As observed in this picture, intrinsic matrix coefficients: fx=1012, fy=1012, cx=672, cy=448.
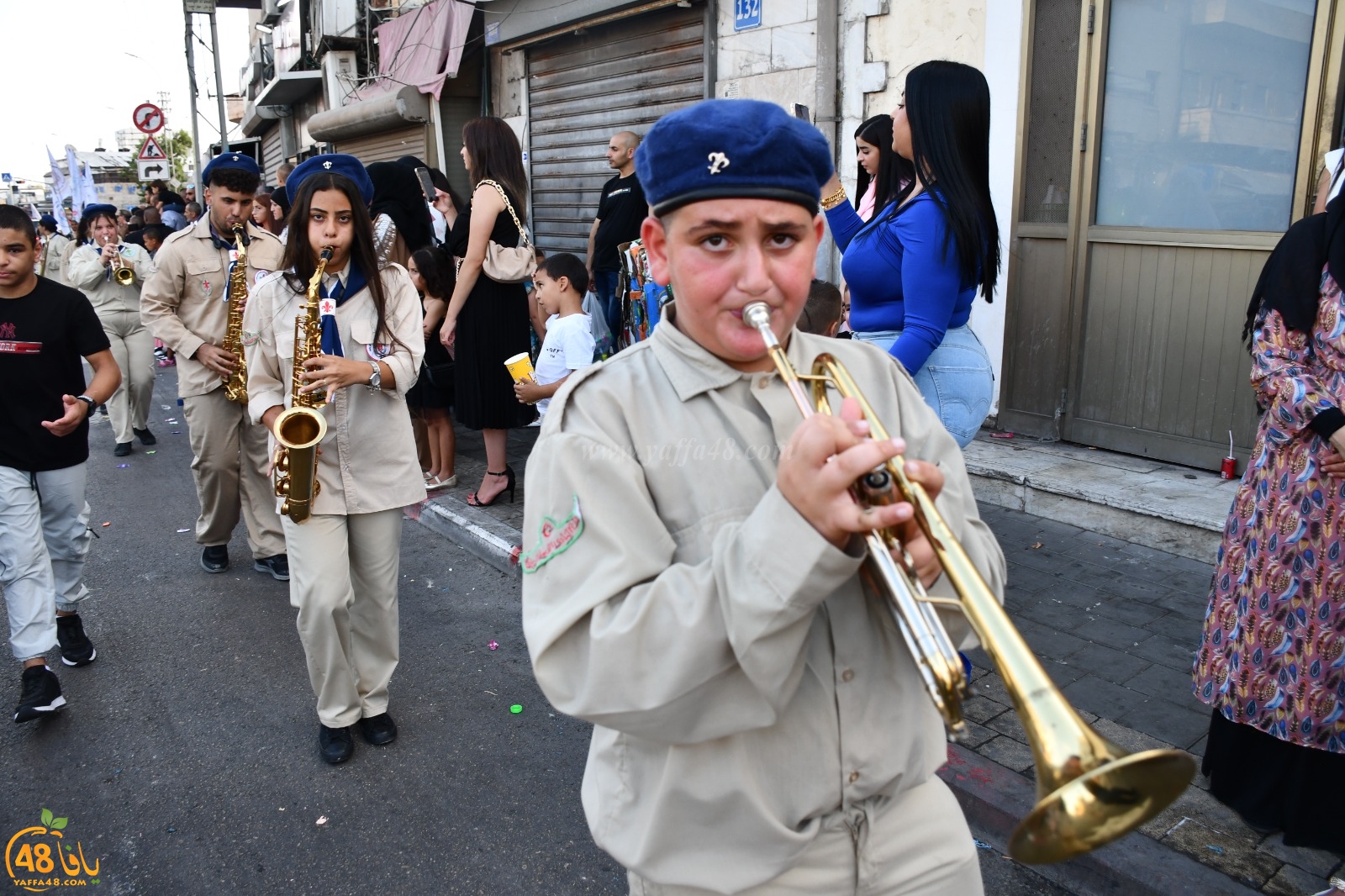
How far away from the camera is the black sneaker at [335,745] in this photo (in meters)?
3.71

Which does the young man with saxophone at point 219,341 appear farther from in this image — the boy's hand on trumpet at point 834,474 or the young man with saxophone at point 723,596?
the boy's hand on trumpet at point 834,474

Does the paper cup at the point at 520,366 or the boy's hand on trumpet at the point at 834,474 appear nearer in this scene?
the boy's hand on trumpet at the point at 834,474

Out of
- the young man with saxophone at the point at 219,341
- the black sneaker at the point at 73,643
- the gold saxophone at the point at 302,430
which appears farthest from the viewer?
the young man with saxophone at the point at 219,341

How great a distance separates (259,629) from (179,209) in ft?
48.8

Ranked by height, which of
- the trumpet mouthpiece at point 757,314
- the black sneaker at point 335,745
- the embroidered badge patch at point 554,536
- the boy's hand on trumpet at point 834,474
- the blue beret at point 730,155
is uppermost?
the blue beret at point 730,155

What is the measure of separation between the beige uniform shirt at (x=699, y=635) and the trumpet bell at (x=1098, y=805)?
13.4 inches

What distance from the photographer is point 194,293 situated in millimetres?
5570

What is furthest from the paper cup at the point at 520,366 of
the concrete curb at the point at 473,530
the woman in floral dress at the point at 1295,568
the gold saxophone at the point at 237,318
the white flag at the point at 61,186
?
the white flag at the point at 61,186

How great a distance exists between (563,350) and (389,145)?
10206 mm

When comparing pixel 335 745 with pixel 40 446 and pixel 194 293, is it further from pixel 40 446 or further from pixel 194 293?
pixel 194 293

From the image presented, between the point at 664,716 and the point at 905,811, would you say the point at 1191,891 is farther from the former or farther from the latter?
the point at 664,716

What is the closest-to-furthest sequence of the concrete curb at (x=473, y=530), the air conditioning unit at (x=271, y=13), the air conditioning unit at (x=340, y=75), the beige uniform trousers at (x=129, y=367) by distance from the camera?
the concrete curb at (x=473, y=530), the beige uniform trousers at (x=129, y=367), the air conditioning unit at (x=340, y=75), the air conditioning unit at (x=271, y=13)

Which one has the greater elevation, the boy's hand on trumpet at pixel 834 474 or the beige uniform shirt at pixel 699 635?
the boy's hand on trumpet at pixel 834 474

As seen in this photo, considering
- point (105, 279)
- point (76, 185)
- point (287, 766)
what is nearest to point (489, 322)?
point (287, 766)
